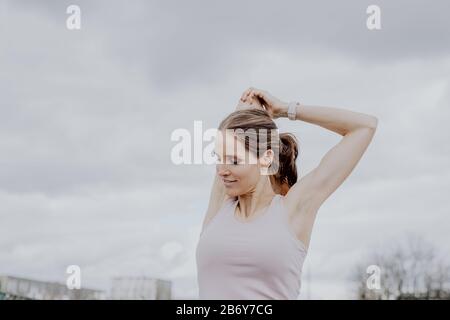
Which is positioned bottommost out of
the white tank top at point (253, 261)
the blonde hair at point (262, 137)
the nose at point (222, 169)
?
the white tank top at point (253, 261)

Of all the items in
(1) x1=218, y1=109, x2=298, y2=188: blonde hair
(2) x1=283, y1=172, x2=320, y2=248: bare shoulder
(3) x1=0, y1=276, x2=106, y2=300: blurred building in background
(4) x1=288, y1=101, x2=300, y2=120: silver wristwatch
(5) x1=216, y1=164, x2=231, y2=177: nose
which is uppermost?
(3) x1=0, y1=276, x2=106, y2=300: blurred building in background

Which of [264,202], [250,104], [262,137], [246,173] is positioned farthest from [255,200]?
[250,104]

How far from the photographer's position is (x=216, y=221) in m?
2.85

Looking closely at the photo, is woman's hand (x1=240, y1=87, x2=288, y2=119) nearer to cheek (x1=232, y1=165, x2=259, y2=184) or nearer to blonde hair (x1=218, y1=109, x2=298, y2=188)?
blonde hair (x1=218, y1=109, x2=298, y2=188)

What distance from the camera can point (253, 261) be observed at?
264cm

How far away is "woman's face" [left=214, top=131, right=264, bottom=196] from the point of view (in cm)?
273

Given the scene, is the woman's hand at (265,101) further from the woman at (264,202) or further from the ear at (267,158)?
the ear at (267,158)

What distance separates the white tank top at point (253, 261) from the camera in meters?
2.64

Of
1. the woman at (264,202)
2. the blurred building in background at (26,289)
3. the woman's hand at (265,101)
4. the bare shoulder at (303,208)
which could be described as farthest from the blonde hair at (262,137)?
the blurred building in background at (26,289)

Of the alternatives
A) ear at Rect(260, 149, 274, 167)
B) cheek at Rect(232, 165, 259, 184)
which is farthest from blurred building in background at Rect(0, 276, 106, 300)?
cheek at Rect(232, 165, 259, 184)

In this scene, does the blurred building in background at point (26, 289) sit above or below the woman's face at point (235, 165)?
above
